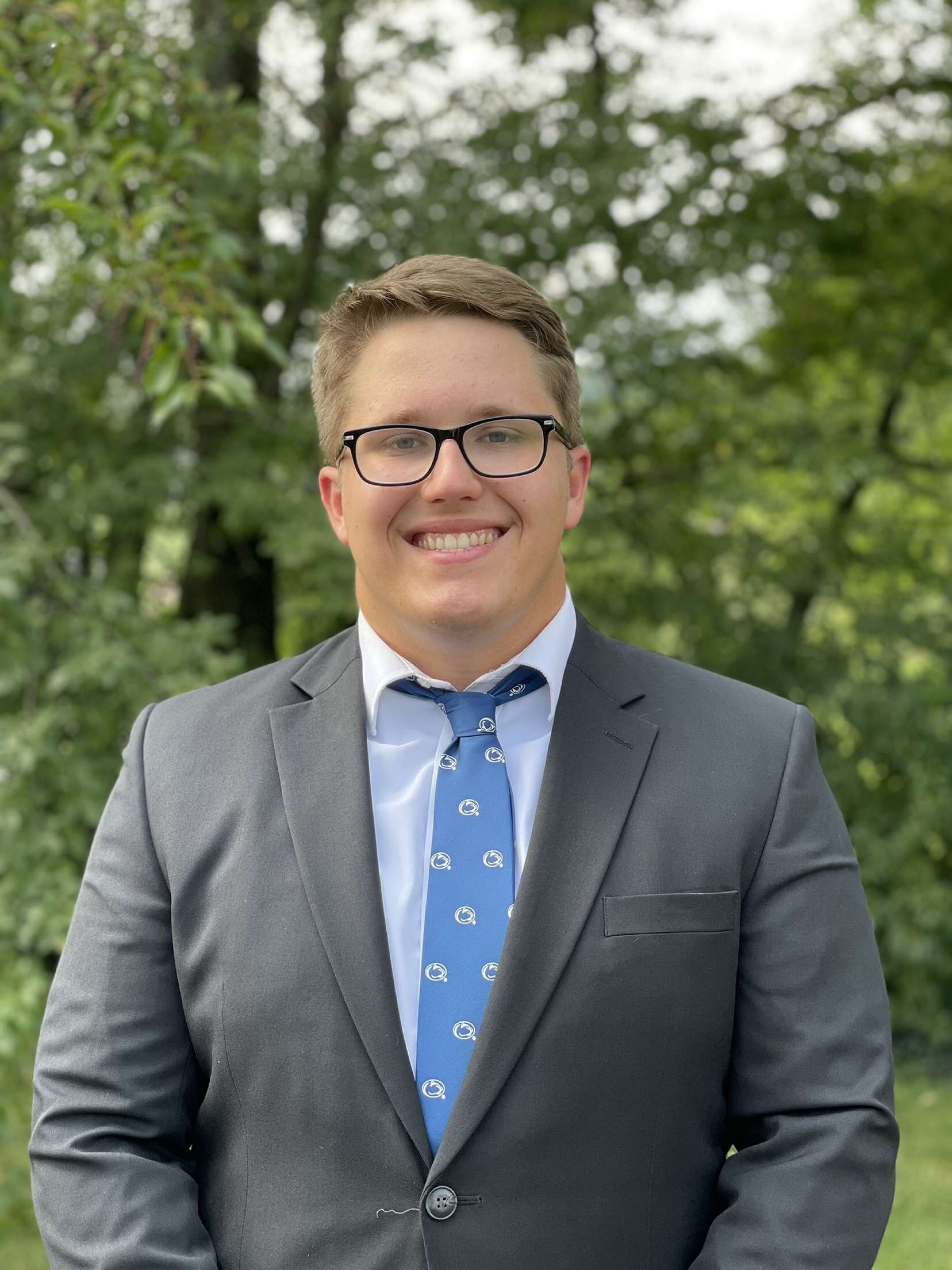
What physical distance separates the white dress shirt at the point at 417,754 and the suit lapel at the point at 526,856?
3 cm

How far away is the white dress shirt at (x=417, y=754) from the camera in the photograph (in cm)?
188

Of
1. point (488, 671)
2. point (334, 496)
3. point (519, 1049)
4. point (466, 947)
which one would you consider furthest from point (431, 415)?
point (519, 1049)

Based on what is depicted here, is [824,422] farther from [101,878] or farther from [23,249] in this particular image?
[101,878]

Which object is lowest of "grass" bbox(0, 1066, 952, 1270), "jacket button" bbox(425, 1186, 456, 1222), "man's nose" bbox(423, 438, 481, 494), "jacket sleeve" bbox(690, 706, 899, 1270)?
"grass" bbox(0, 1066, 952, 1270)

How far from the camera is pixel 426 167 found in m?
6.68

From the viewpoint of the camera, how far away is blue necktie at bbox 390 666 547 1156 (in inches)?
70.2

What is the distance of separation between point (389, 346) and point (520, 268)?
501 cm

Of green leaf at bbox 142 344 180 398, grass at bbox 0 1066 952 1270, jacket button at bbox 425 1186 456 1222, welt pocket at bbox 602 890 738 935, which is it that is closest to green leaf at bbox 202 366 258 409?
green leaf at bbox 142 344 180 398

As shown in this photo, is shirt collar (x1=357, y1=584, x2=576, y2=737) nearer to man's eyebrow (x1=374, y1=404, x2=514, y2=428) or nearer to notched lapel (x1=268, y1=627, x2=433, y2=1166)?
notched lapel (x1=268, y1=627, x2=433, y2=1166)

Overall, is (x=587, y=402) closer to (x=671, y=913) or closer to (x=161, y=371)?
(x=161, y=371)

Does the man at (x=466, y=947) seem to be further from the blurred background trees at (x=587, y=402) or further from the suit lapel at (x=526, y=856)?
the blurred background trees at (x=587, y=402)

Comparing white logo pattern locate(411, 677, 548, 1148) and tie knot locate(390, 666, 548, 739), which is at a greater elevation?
tie knot locate(390, 666, 548, 739)

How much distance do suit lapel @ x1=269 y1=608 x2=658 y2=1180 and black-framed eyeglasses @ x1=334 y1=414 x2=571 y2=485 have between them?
12.8 inches

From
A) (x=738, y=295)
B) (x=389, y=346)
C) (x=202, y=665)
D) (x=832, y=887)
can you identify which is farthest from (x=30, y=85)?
(x=738, y=295)
